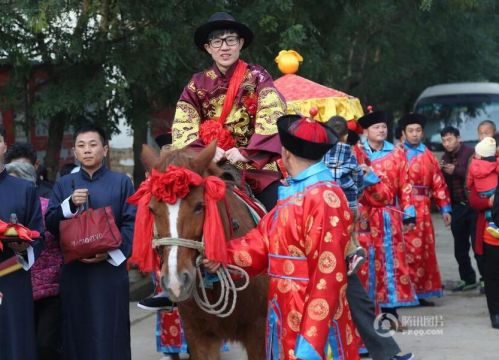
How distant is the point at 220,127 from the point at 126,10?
458 cm

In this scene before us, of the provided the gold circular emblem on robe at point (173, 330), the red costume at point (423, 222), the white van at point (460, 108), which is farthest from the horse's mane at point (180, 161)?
the white van at point (460, 108)

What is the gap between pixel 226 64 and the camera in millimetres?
6781

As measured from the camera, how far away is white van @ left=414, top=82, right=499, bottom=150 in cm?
2172

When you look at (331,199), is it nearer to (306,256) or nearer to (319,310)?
(306,256)

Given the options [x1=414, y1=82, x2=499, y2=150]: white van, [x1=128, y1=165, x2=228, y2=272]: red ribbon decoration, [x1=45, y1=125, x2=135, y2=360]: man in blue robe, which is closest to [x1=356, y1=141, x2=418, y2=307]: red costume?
[x1=45, y1=125, x2=135, y2=360]: man in blue robe

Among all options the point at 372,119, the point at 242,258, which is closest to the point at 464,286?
the point at 372,119

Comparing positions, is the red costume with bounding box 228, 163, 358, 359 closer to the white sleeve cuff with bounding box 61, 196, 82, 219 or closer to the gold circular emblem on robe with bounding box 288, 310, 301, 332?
the gold circular emblem on robe with bounding box 288, 310, 301, 332

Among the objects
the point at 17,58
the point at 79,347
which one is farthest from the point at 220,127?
the point at 17,58

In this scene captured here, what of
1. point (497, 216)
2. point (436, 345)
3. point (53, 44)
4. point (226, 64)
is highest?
point (53, 44)

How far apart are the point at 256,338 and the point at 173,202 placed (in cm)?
137

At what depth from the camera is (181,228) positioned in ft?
16.6

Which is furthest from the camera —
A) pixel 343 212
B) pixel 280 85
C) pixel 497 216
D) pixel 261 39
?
pixel 261 39

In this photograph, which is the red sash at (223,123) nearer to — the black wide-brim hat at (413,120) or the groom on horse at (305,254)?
the groom on horse at (305,254)

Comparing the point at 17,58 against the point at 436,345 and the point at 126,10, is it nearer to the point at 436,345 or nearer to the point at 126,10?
the point at 126,10
